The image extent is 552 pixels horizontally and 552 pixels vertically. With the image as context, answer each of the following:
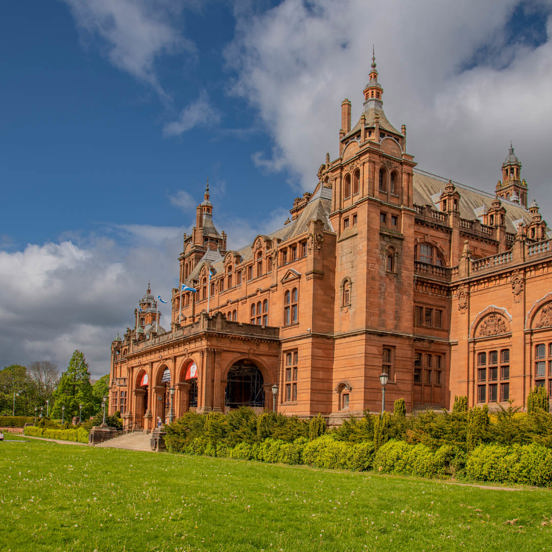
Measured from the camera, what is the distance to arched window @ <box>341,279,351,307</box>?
→ 42.6m

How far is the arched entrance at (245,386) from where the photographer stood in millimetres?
49594

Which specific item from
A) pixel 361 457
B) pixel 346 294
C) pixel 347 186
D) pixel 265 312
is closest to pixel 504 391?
pixel 346 294

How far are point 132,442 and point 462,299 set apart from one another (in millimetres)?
26522

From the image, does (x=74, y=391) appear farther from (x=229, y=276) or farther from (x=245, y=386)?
(x=245, y=386)

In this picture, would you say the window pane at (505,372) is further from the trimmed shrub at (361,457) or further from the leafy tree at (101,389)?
the leafy tree at (101,389)

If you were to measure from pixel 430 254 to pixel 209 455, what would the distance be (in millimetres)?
23104

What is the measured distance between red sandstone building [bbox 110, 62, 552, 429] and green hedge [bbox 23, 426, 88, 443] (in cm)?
1037

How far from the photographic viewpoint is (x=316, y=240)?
1724 inches

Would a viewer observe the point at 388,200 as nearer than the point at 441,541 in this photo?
No

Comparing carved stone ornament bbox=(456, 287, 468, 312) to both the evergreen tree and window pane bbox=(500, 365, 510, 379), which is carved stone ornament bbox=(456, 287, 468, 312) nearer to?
window pane bbox=(500, 365, 510, 379)

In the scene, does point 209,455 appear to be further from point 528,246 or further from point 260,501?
point 528,246

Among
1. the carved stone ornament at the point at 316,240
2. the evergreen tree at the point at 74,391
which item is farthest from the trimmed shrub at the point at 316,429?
the evergreen tree at the point at 74,391

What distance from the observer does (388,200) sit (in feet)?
142

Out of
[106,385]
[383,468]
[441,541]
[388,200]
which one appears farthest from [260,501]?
[106,385]
